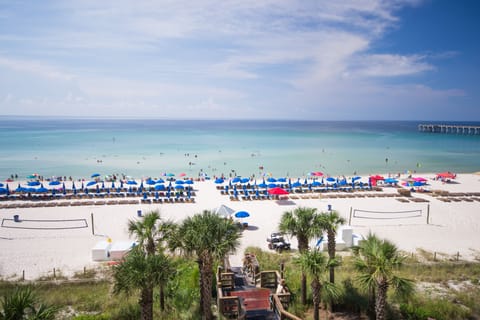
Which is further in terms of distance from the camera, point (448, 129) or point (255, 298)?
point (448, 129)

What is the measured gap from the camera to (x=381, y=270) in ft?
25.1

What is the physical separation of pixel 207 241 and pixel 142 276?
6.48 ft

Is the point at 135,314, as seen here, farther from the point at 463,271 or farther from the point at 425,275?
the point at 463,271

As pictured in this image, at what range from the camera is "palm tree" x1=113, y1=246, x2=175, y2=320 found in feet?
24.2

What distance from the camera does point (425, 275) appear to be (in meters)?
12.8

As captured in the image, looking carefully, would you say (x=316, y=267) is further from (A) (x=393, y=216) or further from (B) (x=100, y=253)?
(A) (x=393, y=216)

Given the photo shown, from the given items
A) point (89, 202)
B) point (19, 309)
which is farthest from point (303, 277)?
point (89, 202)

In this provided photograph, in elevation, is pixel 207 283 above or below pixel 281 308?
above

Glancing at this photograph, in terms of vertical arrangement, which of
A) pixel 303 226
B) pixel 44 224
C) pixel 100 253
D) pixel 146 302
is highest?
pixel 303 226

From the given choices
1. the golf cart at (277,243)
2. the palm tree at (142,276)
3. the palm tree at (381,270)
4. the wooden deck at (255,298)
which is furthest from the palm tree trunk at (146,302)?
the golf cart at (277,243)

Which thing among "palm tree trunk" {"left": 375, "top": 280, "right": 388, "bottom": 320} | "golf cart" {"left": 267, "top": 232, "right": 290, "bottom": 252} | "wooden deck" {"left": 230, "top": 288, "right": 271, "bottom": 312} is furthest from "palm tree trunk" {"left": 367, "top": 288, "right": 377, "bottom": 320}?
"golf cart" {"left": 267, "top": 232, "right": 290, "bottom": 252}

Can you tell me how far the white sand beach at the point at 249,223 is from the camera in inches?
592

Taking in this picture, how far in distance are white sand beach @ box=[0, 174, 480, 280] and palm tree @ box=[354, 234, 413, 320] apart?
24.2 feet

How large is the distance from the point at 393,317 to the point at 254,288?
4421 millimetres
